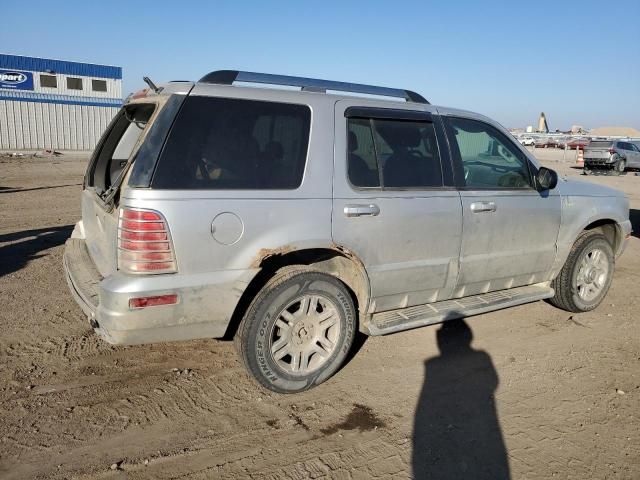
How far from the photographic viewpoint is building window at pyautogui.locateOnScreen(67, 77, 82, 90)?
30359 millimetres

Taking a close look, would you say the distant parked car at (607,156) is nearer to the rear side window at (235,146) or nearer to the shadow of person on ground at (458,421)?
the shadow of person on ground at (458,421)

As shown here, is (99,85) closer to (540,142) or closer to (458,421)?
(458,421)

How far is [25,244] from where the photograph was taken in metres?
7.12

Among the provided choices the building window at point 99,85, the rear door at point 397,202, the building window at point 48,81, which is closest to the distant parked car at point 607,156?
the rear door at point 397,202

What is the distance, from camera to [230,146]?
3.23 metres

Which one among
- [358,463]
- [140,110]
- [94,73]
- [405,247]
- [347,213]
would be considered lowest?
[358,463]

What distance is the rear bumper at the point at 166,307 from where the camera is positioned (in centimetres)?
298

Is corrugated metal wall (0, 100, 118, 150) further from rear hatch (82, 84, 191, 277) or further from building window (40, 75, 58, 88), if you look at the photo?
rear hatch (82, 84, 191, 277)

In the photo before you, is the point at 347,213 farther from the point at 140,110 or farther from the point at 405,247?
the point at 140,110

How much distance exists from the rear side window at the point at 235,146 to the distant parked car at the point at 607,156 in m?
25.6

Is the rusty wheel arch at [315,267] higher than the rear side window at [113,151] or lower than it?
lower

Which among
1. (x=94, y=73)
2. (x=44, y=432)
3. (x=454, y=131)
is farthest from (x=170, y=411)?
(x=94, y=73)

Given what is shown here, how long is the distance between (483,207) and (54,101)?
3117cm

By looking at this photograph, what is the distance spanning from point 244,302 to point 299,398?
78 cm
